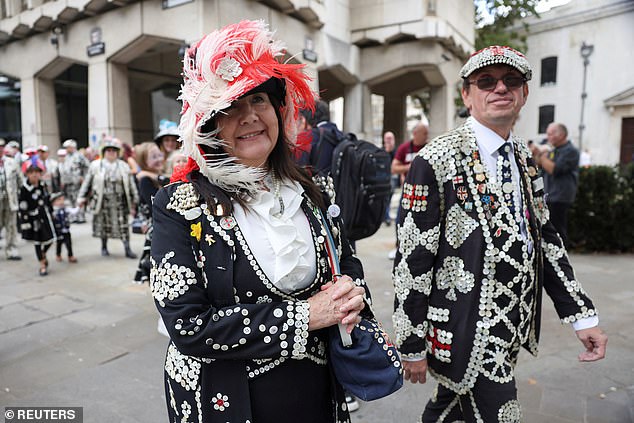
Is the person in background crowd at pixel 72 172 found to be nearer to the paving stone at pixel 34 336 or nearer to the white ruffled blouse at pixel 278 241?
the paving stone at pixel 34 336

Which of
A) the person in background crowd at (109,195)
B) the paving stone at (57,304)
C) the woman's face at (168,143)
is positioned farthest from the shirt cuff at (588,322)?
the person in background crowd at (109,195)

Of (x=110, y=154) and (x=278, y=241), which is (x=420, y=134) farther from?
(x=278, y=241)

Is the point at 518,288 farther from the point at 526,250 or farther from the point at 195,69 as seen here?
the point at 195,69

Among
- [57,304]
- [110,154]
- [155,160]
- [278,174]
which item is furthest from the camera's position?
[110,154]

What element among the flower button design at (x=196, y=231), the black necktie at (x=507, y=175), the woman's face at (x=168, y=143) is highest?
the woman's face at (x=168, y=143)

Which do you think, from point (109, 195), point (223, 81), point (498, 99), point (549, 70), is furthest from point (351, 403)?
point (549, 70)

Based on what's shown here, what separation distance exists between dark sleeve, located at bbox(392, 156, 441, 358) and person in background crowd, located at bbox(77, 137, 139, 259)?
635 centimetres

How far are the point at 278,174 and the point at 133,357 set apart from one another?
288 cm

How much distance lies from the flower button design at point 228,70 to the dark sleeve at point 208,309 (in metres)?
0.43

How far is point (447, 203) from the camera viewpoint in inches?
79.7

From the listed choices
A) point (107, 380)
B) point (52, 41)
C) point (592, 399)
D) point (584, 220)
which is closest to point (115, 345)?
point (107, 380)

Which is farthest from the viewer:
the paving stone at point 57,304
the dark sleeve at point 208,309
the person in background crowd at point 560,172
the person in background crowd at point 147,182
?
the person in background crowd at point 560,172

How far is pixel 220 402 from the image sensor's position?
1401 mm

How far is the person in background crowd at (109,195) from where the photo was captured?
7.43 m
